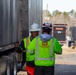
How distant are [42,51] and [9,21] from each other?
188 inches

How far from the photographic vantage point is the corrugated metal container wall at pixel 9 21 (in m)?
12.9

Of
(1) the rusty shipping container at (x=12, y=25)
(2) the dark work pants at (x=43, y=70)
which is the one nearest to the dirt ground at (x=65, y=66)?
(1) the rusty shipping container at (x=12, y=25)

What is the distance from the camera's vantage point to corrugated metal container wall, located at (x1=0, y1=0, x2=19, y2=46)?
12898mm

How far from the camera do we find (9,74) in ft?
48.5

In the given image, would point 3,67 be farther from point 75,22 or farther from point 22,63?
point 75,22

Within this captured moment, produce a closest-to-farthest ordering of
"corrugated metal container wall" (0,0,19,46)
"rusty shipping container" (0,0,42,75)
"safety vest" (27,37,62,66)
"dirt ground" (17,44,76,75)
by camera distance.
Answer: "safety vest" (27,37,62,66)
"corrugated metal container wall" (0,0,19,46)
"rusty shipping container" (0,0,42,75)
"dirt ground" (17,44,76,75)

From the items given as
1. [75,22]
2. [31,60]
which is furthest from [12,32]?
[75,22]

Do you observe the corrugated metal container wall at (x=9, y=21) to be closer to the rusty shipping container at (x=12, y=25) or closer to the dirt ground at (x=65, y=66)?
the rusty shipping container at (x=12, y=25)

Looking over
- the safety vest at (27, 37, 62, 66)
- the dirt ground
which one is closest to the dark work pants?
the safety vest at (27, 37, 62, 66)

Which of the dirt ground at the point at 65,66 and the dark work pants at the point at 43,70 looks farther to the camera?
the dirt ground at the point at 65,66

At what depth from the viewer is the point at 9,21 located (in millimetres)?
14320

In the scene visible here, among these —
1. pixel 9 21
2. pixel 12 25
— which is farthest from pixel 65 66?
pixel 9 21

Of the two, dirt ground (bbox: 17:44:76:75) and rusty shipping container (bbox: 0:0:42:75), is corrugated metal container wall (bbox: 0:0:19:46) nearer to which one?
rusty shipping container (bbox: 0:0:42:75)

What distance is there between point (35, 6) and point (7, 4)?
6934 mm
